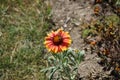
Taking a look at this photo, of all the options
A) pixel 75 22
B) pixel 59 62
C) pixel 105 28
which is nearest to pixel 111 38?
pixel 105 28

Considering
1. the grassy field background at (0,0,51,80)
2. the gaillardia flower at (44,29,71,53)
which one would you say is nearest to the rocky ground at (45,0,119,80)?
the grassy field background at (0,0,51,80)

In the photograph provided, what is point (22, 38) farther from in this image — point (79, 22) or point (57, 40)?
point (57, 40)

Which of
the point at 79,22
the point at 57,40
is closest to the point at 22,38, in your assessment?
the point at 79,22

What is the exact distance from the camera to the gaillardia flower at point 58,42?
2932 millimetres

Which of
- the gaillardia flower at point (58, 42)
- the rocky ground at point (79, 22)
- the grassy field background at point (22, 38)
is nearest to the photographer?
the gaillardia flower at point (58, 42)

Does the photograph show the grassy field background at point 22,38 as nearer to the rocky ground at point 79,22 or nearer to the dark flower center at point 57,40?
the rocky ground at point 79,22

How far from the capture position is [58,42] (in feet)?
9.82

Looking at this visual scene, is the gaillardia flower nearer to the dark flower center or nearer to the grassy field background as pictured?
the dark flower center

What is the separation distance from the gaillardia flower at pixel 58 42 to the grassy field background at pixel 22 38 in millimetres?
779

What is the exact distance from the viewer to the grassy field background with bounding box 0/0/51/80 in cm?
385

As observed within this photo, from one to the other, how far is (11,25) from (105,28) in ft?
3.99

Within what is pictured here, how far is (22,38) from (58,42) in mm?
1254

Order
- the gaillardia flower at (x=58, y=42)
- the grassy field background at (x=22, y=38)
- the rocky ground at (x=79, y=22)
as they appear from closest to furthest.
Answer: the gaillardia flower at (x=58, y=42), the rocky ground at (x=79, y=22), the grassy field background at (x=22, y=38)

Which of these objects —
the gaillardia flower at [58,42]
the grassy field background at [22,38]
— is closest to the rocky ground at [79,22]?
the grassy field background at [22,38]
